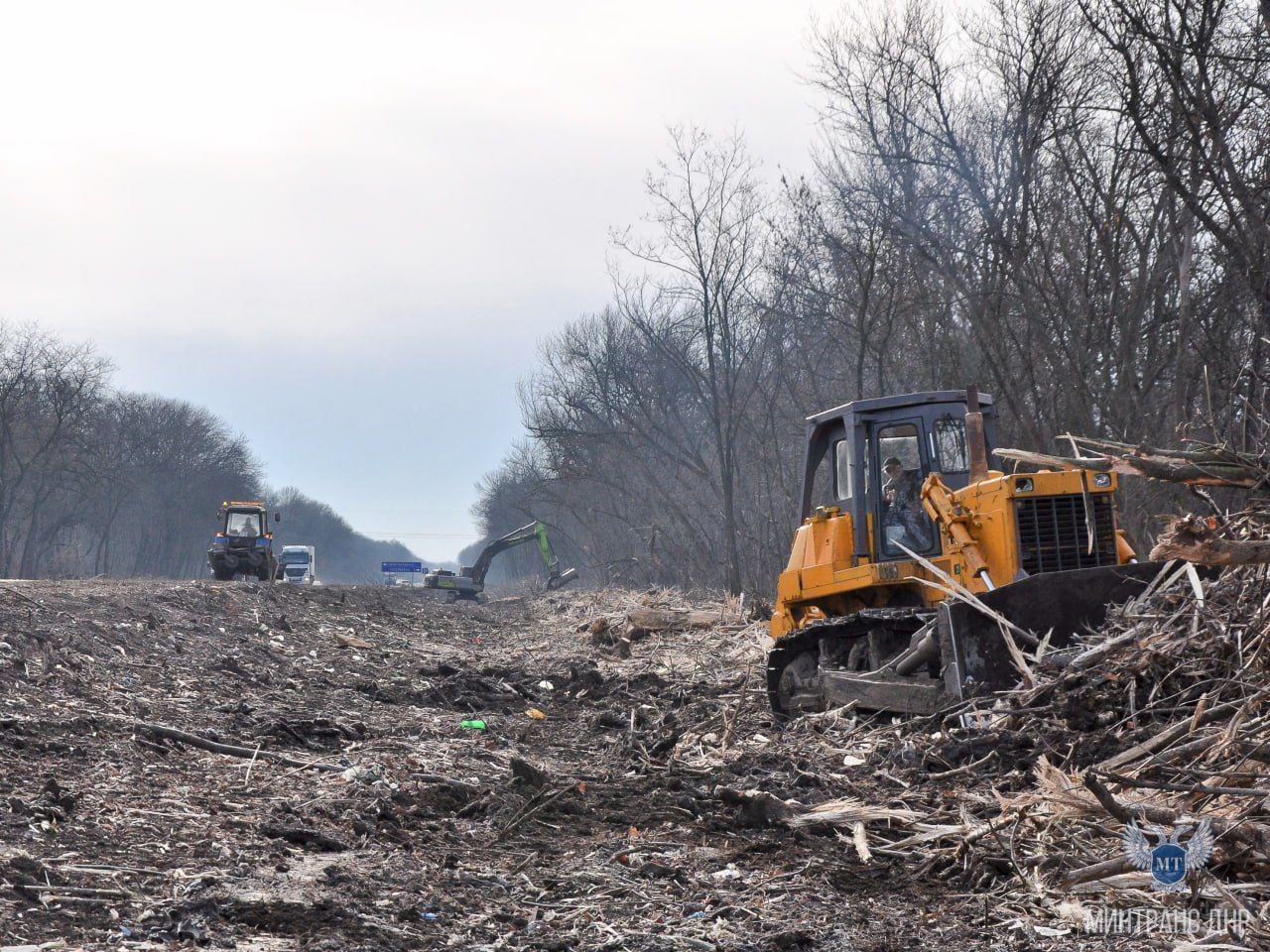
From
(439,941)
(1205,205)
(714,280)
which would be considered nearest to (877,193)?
(1205,205)

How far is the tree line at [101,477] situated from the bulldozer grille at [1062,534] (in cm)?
5301

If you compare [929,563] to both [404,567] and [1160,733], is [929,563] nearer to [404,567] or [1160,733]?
[1160,733]

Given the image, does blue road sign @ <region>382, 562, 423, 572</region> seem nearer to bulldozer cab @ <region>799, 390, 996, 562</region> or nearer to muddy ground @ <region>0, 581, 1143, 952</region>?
muddy ground @ <region>0, 581, 1143, 952</region>

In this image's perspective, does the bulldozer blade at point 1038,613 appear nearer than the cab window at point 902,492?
Yes

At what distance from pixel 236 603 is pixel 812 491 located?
13.1 m

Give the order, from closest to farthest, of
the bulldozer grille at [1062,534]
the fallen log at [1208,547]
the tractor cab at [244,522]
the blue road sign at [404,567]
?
the fallen log at [1208,547] → the bulldozer grille at [1062,534] → the tractor cab at [244,522] → the blue road sign at [404,567]

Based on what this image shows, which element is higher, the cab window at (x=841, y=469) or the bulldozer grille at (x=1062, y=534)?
the cab window at (x=841, y=469)

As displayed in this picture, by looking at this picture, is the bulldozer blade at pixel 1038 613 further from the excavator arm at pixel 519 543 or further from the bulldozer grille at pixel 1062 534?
the excavator arm at pixel 519 543

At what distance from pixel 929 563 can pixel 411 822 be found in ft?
16.1

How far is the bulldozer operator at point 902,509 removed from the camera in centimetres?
1065

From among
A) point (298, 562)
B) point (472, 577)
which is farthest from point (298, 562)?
point (472, 577)

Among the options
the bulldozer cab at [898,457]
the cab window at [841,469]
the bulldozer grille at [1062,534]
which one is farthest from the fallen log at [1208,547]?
the cab window at [841,469]

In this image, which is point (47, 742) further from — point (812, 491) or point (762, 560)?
point (762, 560)
